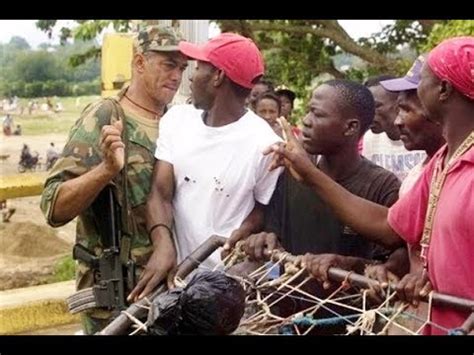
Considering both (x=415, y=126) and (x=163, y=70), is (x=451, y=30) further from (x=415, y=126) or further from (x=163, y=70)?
(x=415, y=126)

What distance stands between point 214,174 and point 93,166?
0.40 meters

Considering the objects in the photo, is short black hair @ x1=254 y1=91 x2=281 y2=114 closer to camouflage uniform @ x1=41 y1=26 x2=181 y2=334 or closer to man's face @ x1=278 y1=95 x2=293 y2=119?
man's face @ x1=278 y1=95 x2=293 y2=119

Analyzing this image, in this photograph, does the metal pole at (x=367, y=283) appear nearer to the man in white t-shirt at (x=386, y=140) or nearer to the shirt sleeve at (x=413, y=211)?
the shirt sleeve at (x=413, y=211)

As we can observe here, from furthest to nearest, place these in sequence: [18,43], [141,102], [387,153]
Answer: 1. [18,43]
2. [387,153]
3. [141,102]

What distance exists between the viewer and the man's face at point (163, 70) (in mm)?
4012

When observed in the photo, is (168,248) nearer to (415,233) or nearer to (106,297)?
(106,297)

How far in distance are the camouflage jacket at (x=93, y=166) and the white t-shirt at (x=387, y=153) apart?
3.18ft

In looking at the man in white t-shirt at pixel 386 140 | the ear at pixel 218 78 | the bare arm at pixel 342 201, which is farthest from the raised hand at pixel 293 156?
the man in white t-shirt at pixel 386 140

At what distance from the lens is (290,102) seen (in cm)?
638

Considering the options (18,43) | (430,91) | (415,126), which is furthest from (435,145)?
(18,43)

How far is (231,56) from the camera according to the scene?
3943 mm

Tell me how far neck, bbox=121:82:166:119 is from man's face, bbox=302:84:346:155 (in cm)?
57
